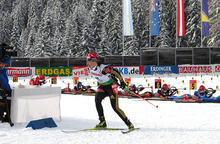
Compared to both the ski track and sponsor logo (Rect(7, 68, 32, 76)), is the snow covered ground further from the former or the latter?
sponsor logo (Rect(7, 68, 32, 76))

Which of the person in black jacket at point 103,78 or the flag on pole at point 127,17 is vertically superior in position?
the flag on pole at point 127,17

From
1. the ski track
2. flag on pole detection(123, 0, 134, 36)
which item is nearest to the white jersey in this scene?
the ski track

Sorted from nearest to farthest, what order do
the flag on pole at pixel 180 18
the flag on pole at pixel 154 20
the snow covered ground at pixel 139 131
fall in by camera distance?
the snow covered ground at pixel 139 131 → the flag on pole at pixel 180 18 → the flag on pole at pixel 154 20

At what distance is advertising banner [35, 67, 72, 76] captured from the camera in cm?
3288

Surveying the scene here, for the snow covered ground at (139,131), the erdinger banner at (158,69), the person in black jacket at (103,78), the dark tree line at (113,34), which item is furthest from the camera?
the dark tree line at (113,34)

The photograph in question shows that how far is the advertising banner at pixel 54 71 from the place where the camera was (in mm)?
32875

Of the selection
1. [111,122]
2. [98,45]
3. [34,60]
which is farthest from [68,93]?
[98,45]

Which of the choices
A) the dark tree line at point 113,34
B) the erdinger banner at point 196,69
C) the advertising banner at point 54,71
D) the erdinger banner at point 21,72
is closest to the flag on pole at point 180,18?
the erdinger banner at point 196,69

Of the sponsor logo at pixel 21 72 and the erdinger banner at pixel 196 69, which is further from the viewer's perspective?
the sponsor logo at pixel 21 72

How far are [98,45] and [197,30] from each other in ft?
60.2

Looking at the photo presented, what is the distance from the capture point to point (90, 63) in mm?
7375

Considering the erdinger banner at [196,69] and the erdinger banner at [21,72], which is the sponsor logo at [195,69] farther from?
the erdinger banner at [21,72]

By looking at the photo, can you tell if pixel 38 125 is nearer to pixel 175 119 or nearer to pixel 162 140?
pixel 162 140

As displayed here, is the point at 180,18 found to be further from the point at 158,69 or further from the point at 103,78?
the point at 103,78
